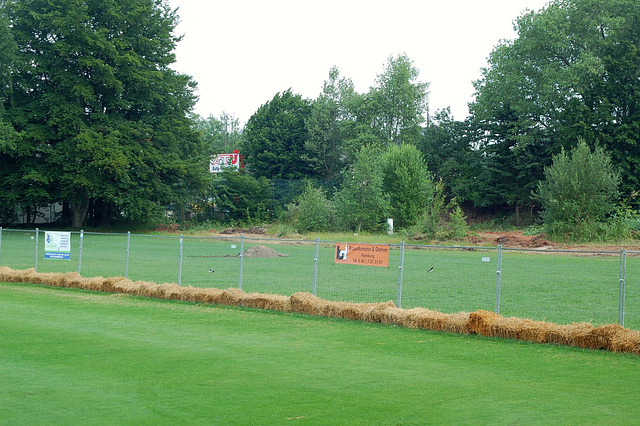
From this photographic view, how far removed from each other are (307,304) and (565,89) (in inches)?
2063

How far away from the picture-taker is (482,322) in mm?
12008

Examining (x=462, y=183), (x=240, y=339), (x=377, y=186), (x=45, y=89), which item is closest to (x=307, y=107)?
(x=462, y=183)

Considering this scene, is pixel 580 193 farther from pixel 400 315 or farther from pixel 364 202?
pixel 400 315

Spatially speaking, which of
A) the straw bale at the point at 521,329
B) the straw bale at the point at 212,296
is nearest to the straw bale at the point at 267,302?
the straw bale at the point at 212,296

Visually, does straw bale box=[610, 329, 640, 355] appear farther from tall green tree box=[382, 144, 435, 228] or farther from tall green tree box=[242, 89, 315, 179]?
tall green tree box=[242, 89, 315, 179]

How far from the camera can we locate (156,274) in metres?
23.4

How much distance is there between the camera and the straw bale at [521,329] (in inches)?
449

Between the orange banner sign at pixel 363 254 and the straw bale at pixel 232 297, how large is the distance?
2733 mm

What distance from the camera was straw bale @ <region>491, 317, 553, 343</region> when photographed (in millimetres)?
11414

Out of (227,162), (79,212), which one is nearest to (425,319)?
(79,212)

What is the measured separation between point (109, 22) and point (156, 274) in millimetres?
34988

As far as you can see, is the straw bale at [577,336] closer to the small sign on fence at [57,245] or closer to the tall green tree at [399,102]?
the small sign on fence at [57,245]

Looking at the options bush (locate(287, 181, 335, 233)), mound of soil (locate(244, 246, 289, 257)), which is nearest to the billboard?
bush (locate(287, 181, 335, 233))

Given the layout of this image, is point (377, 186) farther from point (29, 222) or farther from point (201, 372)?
point (201, 372)
